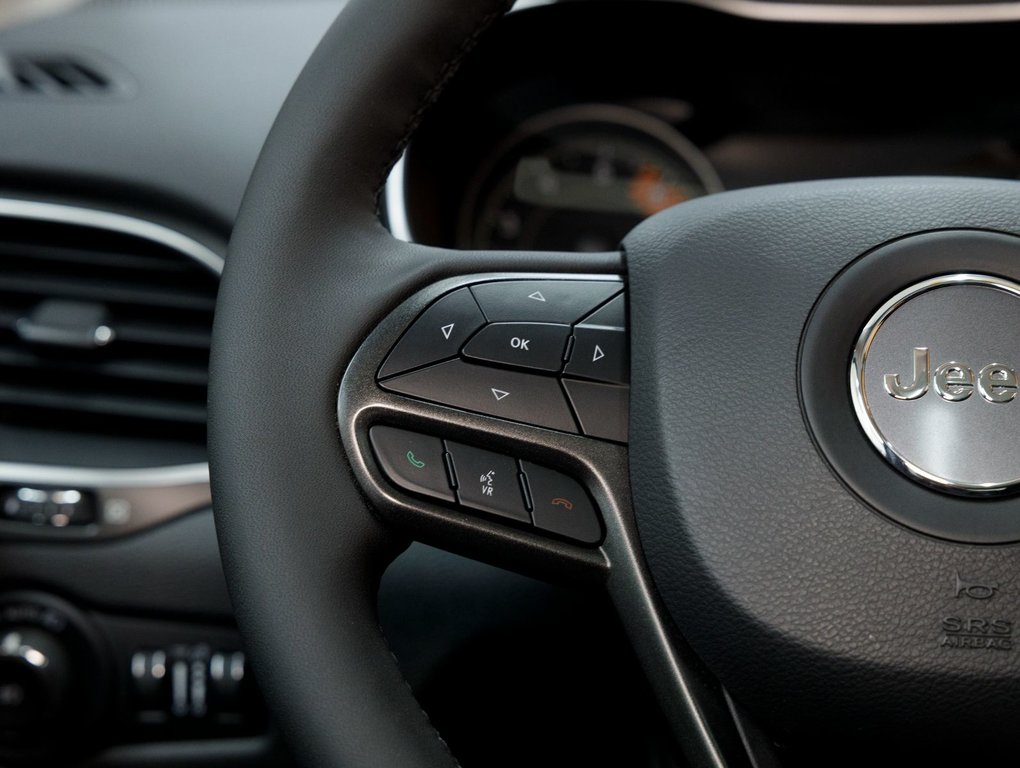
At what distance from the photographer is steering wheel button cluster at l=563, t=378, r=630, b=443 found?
2.48 feet

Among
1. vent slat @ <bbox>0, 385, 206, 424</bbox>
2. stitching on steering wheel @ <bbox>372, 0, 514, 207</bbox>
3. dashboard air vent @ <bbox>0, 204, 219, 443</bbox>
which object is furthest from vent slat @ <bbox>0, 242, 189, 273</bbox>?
stitching on steering wheel @ <bbox>372, 0, 514, 207</bbox>

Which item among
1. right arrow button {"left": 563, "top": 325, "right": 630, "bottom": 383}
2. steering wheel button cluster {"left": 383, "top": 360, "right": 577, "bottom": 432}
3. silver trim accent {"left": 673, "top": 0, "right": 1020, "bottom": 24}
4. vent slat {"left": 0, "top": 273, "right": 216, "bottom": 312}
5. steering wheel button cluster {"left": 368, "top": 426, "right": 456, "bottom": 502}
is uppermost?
silver trim accent {"left": 673, "top": 0, "right": 1020, "bottom": 24}

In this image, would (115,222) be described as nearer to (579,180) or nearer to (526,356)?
(526,356)

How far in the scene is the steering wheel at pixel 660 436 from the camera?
69cm

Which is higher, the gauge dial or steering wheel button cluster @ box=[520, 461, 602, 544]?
the gauge dial

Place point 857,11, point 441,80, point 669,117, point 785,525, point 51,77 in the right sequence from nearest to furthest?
point 785,525 → point 441,80 → point 51,77 → point 857,11 → point 669,117

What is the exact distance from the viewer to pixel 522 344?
77 cm

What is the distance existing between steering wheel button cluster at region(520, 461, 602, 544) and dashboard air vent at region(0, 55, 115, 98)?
75 cm

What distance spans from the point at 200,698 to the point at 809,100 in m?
1.06

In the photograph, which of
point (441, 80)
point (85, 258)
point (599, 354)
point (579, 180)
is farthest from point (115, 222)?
point (579, 180)

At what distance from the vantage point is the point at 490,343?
772 millimetres

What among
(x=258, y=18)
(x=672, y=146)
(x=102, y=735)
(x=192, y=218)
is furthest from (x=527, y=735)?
(x=672, y=146)

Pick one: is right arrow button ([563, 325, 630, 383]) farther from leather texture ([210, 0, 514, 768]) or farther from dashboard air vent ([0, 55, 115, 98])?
dashboard air vent ([0, 55, 115, 98])

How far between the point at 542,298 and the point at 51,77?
75 centimetres
